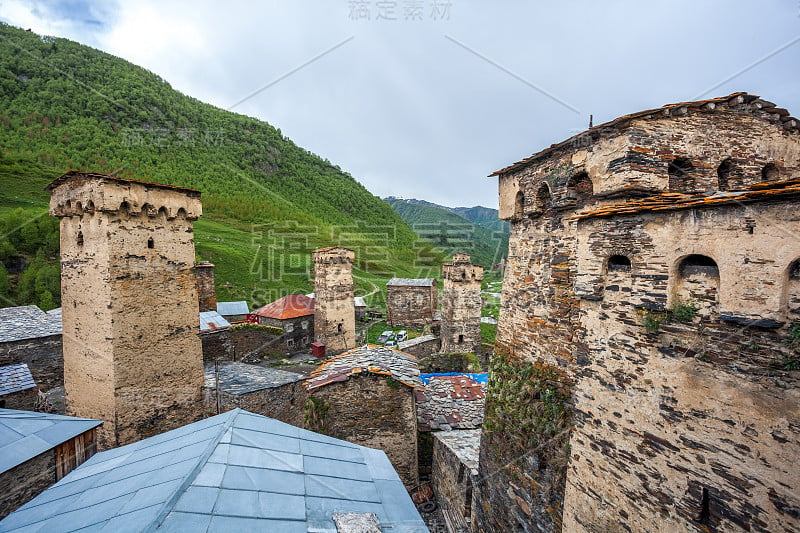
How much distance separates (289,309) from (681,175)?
893 inches

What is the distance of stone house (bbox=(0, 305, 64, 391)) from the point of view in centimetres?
1342

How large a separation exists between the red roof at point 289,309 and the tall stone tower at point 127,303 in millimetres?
14256

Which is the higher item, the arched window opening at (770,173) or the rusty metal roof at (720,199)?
the arched window opening at (770,173)

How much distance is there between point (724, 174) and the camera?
5387 mm

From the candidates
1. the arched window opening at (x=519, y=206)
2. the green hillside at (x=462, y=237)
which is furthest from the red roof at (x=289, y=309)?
the green hillside at (x=462, y=237)

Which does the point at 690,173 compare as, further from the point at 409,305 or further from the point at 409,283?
the point at 409,305

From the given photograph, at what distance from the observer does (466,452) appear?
28.5 ft

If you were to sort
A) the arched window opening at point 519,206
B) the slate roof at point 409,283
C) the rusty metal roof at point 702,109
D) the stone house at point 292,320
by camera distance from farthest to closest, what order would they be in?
the slate roof at point 409,283, the stone house at point 292,320, the arched window opening at point 519,206, the rusty metal roof at point 702,109

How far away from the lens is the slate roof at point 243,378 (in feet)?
34.6

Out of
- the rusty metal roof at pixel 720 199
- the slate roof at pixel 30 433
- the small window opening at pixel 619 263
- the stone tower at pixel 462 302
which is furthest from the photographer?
the stone tower at pixel 462 302

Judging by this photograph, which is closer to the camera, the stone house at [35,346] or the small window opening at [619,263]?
the small window opening at [619,263]

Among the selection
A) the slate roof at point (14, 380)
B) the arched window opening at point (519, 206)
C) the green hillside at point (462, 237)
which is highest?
the green hillside at point (462, 237)

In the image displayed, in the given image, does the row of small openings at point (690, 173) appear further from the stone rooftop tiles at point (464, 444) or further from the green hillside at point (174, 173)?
the green hillside at point (174, 173)

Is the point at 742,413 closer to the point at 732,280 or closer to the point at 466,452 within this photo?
the point at 732,280
